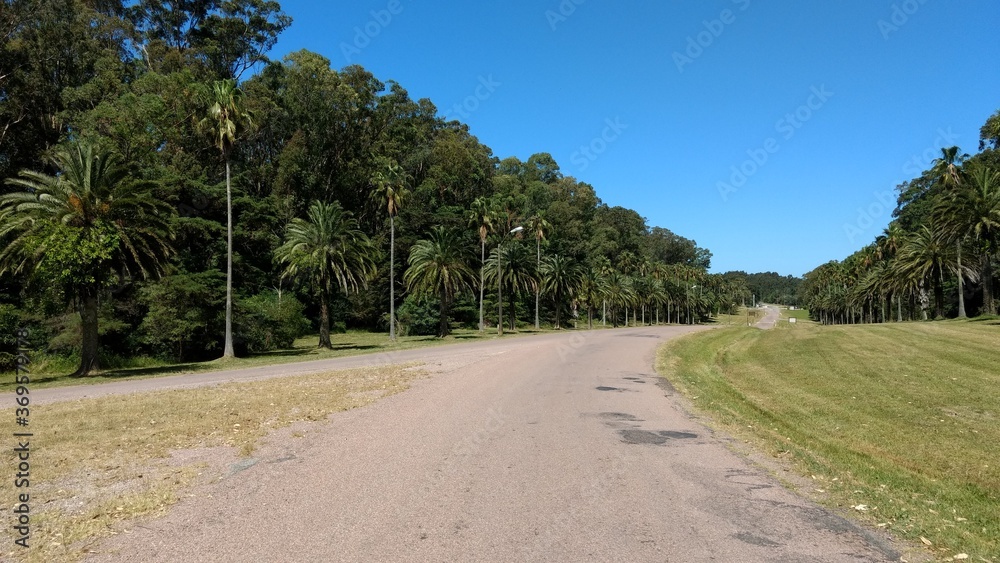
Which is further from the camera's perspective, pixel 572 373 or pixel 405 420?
pixel 572 373

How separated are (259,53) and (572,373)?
A: 5812cm

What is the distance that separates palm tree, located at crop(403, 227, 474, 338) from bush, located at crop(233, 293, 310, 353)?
392 inches

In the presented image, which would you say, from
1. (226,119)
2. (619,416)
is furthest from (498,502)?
(226,119)

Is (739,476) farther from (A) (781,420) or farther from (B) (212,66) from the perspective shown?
(B) (212,66)

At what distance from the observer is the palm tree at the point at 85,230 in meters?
21.3

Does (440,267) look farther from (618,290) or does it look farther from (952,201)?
(618,290)

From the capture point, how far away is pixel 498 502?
19.1 ft

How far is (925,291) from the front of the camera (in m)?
66.9

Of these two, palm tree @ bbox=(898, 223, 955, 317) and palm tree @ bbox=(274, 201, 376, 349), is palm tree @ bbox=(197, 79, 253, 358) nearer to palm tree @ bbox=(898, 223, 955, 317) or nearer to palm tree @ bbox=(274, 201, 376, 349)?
palm tree @ bbox=(274, 201, 376, 349)

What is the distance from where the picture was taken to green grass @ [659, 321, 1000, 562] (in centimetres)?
566

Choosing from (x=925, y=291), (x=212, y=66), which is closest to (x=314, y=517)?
(x=212, y=66)

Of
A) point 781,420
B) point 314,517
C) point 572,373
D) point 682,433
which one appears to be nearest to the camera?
point 314,517

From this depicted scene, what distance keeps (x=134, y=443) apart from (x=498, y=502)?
6.23 m

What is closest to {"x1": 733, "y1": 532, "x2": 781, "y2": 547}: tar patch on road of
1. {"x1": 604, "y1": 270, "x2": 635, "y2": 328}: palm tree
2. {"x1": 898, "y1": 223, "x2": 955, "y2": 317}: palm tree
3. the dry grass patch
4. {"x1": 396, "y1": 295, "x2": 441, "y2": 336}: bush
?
the dry grass patch
